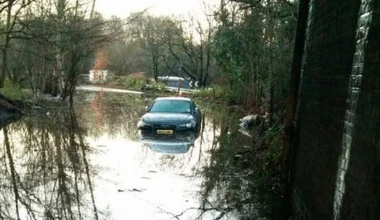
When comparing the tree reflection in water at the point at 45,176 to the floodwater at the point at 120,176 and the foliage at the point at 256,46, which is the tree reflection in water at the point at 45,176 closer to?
the floodwater at the point at 120,176

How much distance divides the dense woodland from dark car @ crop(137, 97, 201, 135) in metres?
3.20

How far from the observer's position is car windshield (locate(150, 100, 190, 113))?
2005cm

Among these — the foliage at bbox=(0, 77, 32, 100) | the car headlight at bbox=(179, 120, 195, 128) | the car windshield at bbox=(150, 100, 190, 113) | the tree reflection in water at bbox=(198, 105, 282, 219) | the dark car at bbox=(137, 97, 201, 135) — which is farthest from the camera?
the foliage at bbox=(0, 77, 32, 100)

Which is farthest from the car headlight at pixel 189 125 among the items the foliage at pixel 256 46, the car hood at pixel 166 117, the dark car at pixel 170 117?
the foliage at pixel 256 46

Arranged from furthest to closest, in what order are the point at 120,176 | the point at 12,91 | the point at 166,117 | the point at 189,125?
the point at 12,91 < the point at 189,125 < the point at 166,117 < the point at 120,176

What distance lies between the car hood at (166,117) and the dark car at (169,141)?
1.59 ft

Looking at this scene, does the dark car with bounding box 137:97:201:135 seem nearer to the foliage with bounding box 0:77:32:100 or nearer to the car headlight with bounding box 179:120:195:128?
the car headlight with bounding box 179:120:195:128

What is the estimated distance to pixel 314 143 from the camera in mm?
6664

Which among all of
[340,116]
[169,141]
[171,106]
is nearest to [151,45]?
[171,106]

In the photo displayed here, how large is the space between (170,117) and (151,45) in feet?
180

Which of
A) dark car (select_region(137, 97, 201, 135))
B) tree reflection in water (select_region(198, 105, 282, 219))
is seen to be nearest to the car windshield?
dark car (select_region(137, 97, 201, 135))

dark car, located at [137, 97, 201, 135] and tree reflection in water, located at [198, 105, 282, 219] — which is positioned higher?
dark car, located at [137, 97, 201, 135]

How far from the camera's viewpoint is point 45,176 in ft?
35.5

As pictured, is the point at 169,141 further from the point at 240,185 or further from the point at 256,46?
the point at 256,46
